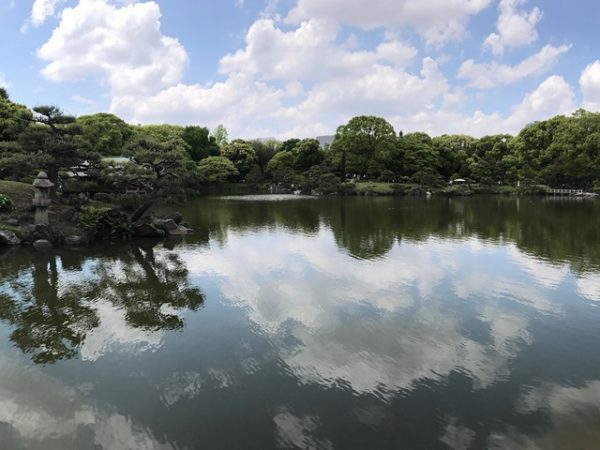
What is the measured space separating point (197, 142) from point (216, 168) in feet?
24.4

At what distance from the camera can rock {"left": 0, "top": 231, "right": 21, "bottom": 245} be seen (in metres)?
15.0

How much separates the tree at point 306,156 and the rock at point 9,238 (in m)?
47.9

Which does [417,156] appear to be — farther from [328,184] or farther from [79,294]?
[79,294]

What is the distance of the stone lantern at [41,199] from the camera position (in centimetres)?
1538

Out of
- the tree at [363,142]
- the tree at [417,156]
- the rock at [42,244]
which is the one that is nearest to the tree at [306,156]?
the tree at [363,142]

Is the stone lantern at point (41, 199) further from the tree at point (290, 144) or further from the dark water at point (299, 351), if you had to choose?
the tree at point (290, 144)

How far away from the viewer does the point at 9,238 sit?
15078mm

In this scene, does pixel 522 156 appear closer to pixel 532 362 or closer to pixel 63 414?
pixel 532 362

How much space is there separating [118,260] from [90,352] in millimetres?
7316

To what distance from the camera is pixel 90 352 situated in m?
6.87

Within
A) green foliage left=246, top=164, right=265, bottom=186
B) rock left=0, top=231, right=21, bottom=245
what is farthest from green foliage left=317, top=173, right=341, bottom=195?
rock left=0, top=231, right=21, bottom=245

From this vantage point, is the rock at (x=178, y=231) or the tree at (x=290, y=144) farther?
the tree at (x=290, y=144)

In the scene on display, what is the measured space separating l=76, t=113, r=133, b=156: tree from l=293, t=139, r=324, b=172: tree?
76.4 feet

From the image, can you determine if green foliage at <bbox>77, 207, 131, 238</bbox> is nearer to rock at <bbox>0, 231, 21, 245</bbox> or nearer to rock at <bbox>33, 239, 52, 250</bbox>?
rock at <bbox>33, 239, 52, 250</bbox>
